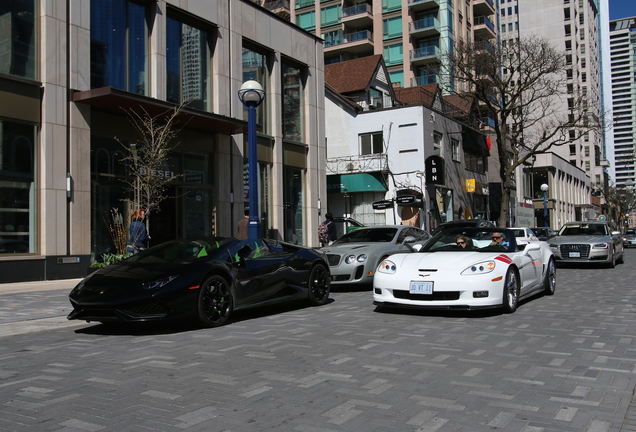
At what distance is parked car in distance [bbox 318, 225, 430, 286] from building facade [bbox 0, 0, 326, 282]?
222 inches

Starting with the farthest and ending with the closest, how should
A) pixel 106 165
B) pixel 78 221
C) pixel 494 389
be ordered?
pixel 106 165 < pixel 78 221 < pixel 494 389

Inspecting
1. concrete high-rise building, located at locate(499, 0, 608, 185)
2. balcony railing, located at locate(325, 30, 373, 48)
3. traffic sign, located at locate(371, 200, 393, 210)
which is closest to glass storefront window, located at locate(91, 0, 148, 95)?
traffic sign, located at locate(371, 200, 393, 210)

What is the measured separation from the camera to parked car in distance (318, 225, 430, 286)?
12.0 meters

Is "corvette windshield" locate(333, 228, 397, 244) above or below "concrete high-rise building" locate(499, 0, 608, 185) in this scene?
below

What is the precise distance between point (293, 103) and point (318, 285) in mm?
15463

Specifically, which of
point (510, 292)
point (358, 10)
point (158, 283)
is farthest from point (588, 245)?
point (358, 10)

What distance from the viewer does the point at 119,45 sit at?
54.6 ft

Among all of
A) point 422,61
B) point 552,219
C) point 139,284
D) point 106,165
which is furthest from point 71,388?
point 552,219

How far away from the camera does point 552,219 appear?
6431 centimetres

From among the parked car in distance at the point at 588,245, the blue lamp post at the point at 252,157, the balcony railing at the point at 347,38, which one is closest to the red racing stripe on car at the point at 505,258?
the blue lamp post at the point at 252,157

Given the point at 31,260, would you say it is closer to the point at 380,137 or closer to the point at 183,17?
the point at 183,17

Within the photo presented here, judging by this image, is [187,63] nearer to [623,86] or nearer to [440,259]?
[440,259]

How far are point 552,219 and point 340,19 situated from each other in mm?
32101

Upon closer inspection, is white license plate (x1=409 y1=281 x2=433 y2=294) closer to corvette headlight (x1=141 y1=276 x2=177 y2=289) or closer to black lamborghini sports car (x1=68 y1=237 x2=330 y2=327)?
black lamborghini sports car (x1=68 y1=237 x2=330 y2=327)
